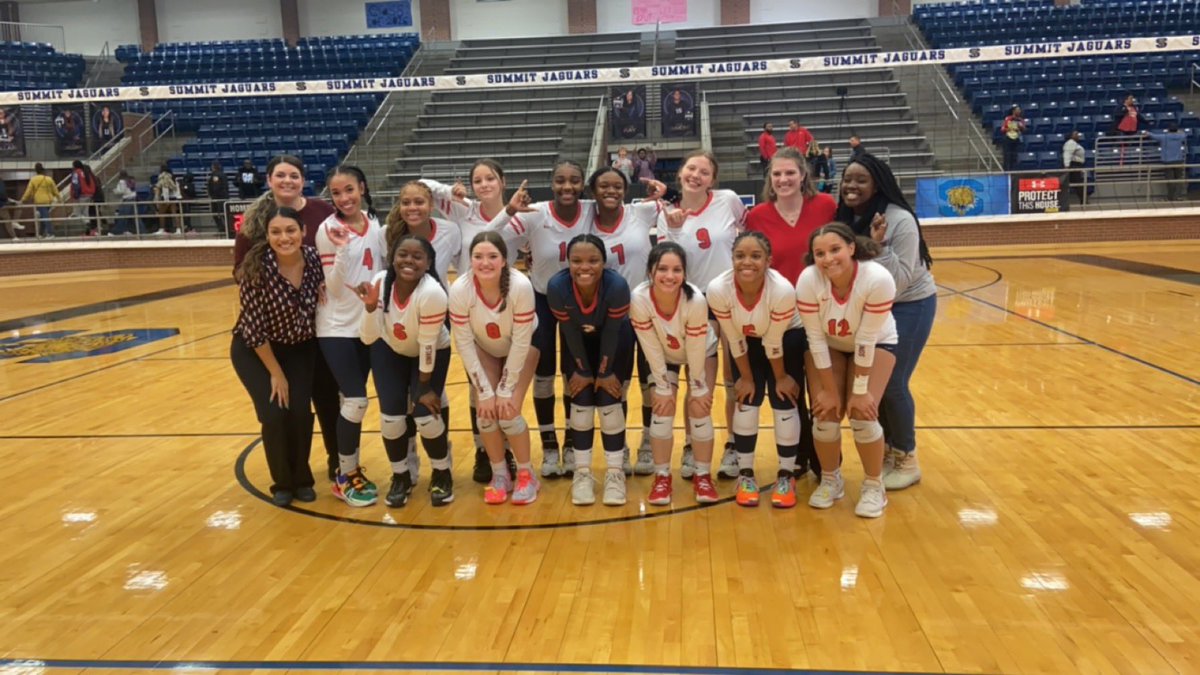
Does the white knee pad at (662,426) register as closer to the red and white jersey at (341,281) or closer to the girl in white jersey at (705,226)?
the girl in white jersey at (705,226)

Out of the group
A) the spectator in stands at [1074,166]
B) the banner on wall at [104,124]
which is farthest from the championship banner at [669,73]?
the banner on wall at [104,124]

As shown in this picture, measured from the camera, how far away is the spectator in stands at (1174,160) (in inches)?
579

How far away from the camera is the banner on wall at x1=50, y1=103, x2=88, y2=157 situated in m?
18.0

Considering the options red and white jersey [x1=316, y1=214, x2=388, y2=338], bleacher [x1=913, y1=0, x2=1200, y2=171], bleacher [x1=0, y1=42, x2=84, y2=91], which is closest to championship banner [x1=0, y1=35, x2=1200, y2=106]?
bleacher [x1=913, y1=0, x2=1200, y2=171]

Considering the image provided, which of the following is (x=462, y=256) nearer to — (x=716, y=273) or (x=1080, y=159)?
(x=716, y=273)

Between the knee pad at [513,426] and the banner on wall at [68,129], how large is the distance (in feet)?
59.2

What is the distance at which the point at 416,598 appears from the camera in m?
3.02

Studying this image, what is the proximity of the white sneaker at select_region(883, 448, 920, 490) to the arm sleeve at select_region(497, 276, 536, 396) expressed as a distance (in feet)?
5.68

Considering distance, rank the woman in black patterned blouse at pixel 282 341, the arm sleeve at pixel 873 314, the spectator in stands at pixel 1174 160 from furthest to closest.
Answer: the spectator in stands at pixel 1174 160, the woman in black patterned blouse at pixel 282 341, the arm sleeve at pixel 873 314

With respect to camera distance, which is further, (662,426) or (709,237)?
(709,237)

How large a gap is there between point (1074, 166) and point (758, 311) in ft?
46.1

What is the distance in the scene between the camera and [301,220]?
12.8 ft

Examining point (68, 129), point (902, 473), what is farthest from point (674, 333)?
point (68, 129)

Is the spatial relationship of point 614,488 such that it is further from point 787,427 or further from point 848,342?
point 848,342
